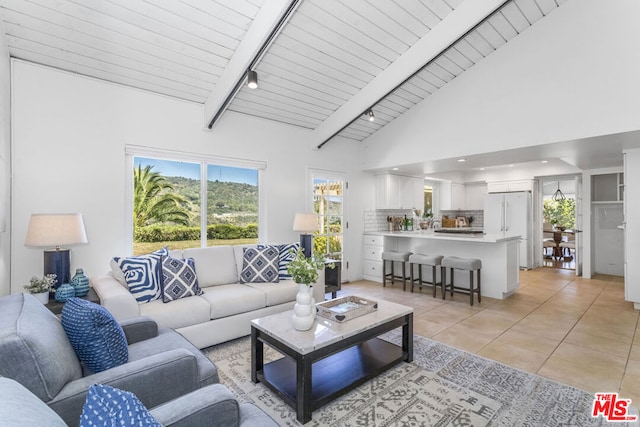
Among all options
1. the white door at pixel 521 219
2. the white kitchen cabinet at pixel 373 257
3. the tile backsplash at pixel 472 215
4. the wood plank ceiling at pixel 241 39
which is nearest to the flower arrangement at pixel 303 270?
the wood plank ceiling at pixel 241 39

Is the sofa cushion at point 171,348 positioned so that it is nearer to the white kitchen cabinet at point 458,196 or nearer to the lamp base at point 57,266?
the lamp base at point 57,266

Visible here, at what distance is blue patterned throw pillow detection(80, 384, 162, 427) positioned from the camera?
79 centimetres

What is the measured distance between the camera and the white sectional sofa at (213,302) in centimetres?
273

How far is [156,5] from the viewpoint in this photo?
275 cm

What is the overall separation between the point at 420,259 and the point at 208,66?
3.97 metres

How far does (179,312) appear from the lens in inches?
112

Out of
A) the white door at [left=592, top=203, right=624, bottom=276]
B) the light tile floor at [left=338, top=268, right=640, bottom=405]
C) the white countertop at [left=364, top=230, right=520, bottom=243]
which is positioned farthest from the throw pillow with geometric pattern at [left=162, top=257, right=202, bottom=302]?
the white door at [left=592, top=203, right=624, bottom=276]

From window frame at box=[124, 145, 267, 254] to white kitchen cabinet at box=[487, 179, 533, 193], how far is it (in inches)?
223

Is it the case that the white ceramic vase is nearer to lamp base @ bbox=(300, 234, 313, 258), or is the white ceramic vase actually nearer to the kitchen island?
lamp base @ bbox=(300, 234, 313, 258)

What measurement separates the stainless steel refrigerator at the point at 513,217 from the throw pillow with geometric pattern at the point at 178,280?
6.54 m

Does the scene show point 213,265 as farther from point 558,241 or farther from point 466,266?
point 558,241

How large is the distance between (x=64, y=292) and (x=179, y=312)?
90 cm

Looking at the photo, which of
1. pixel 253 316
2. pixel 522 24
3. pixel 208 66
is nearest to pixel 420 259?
pixel 253 316

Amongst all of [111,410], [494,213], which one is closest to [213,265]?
[111,410]
